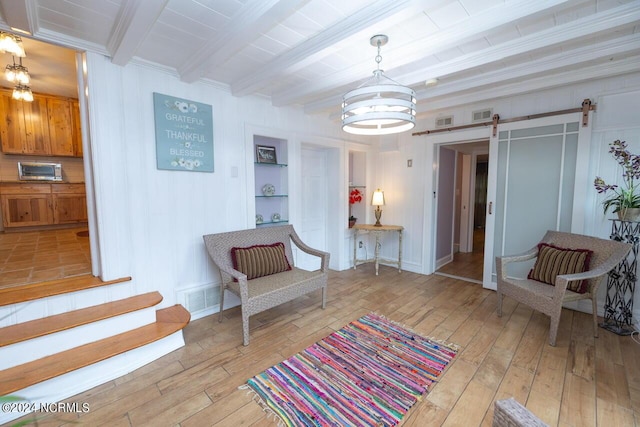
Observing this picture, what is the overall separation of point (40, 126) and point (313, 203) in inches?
181

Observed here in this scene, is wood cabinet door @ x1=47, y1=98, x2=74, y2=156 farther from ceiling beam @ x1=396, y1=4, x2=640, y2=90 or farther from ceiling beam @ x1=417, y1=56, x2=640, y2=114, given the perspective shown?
ceiling beam @ x1=417, y1=56, x2=640, y2=114

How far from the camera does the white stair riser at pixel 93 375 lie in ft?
5.76

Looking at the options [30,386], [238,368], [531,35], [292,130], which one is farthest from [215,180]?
[531,35]

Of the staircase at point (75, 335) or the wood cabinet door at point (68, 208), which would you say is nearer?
the staircase at point (75, 335)

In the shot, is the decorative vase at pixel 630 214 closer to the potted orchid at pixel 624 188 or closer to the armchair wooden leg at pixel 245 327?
the potted orchid at pixel 624 188

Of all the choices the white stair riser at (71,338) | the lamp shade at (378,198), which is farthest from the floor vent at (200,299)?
the lamp shade at (378,198)

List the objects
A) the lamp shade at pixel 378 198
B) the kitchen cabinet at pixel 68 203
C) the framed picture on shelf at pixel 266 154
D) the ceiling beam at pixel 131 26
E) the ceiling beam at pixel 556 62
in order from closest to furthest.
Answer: the ceiling beam at pixel 131 26
the ceiling beam at pixel 556 62
the framed picture on shelf at pixel 266 154
the lamp shade at pixel 378 198
the kitchen cabinet at pixel 68 203

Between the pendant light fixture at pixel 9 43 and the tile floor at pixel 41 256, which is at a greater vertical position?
the pendant light fixture at pixel 9 43

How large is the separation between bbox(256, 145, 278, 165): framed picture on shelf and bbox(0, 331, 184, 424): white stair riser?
7.12 feet

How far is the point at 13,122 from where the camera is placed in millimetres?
4312

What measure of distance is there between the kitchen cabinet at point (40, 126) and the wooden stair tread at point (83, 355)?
4.17 meters

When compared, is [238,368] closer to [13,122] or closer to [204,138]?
[204,138]

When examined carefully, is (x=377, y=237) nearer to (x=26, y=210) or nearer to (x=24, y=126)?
(x=26, y=210)

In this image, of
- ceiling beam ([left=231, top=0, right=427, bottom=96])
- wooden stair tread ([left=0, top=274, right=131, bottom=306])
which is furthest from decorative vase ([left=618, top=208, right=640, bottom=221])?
wooden stair tread ([left=0, top=274, right=131, bottom=306])
